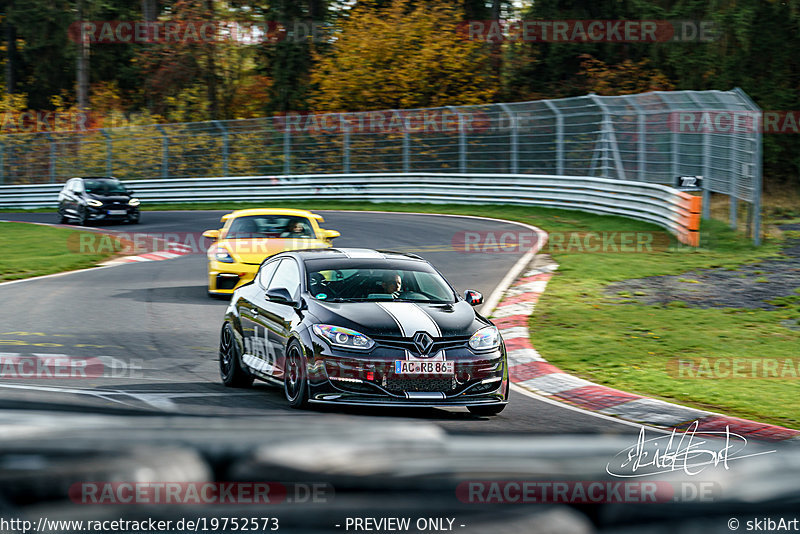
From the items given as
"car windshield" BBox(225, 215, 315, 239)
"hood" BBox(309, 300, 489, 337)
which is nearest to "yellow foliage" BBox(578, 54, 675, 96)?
"car windshield" BBox(225, 215, 315, 239)

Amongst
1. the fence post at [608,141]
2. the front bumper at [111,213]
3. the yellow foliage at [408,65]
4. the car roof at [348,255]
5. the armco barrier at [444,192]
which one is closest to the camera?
the car roof at [348,255]

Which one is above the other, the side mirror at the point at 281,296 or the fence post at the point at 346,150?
the fence post at the point at 346,150

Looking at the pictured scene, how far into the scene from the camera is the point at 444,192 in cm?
3228

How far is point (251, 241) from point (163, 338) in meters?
4.08

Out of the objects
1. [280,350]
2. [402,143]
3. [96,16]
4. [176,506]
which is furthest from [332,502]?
[96,16]

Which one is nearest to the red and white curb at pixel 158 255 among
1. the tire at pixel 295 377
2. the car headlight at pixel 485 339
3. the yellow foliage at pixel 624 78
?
the tire at pixel 295 377

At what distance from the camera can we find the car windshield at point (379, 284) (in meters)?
8.83

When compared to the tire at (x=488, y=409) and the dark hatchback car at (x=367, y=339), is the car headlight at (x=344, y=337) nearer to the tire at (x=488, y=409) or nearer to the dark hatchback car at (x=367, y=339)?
the dark hatchback car at (x=367, y=339)

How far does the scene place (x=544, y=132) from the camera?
97.5 feet

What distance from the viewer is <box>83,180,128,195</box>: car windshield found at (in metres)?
30.6

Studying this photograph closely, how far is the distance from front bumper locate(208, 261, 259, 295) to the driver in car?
6.29 m

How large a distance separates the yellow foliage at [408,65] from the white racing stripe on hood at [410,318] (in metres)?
33.1

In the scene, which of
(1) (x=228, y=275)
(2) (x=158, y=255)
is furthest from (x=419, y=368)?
(2) (x=158, y=255)

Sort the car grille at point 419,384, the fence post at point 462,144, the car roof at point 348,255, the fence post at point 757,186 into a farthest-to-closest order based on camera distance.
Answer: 1. the fence post at point 462,144
2. the fence post at point 757,186
3. the car roof at point 348,255
4. the car grille at point 419,384
